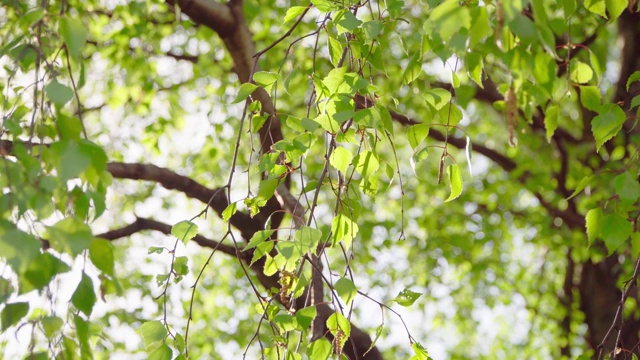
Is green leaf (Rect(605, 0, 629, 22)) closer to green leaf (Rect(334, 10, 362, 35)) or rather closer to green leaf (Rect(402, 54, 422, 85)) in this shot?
green leaf (Rect(402, 54, 422, 85))

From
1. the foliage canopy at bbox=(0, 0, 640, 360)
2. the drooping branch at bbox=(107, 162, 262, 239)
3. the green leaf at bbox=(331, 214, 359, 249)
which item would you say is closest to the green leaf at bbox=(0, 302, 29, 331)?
the foliage canopy at bbox=(0, 0, 640, 360)

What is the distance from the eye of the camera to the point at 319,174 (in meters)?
6.37

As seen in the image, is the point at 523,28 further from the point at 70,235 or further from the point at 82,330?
the point at 82,330

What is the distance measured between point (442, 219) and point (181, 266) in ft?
16.7

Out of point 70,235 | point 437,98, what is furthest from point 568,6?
point 70,235

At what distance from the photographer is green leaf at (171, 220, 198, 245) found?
192 centimetres

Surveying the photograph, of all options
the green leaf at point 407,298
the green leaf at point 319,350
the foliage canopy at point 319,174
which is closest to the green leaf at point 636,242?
the foliage canopy at point 319,174

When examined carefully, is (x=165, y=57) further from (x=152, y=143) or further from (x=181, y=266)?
(x=181, y=266)

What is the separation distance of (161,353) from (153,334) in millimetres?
49

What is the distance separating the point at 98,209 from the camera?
1357 mm

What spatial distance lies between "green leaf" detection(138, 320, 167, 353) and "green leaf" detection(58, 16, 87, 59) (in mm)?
756

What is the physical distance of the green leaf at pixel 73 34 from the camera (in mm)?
1313

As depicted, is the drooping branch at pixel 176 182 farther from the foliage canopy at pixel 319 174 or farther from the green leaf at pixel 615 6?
the green leaf at pixel 615 6

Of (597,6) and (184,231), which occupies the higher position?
(597,6)
